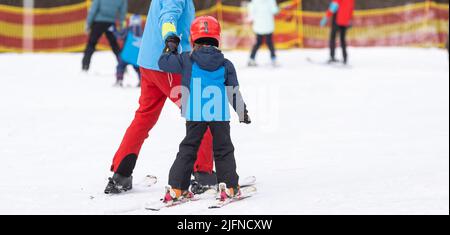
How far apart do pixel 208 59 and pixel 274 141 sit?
302cm

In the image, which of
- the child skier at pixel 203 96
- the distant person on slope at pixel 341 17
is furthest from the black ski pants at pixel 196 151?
the distant person on slope at pixel 341 17

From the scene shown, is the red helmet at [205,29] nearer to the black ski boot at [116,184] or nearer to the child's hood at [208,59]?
the child's hood at [208,59]

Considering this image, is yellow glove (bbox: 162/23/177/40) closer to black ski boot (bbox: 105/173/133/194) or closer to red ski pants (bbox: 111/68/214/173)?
red ski pants (bbox: 111/68/214/173)

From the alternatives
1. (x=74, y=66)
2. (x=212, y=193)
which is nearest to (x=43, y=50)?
(x=74, y=66)

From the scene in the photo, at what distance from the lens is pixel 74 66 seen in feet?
47.9

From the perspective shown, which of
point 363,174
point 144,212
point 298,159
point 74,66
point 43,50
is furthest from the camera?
point 43,50

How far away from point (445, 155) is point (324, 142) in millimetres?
1115

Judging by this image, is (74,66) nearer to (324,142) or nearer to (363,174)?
(324,142)

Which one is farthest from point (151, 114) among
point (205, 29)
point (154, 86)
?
point (205, 29)

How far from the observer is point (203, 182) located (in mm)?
5895

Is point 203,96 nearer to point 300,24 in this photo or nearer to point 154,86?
point 154,86

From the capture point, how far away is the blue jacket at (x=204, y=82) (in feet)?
17.7

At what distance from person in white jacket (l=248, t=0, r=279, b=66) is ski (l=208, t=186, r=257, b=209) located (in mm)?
9444

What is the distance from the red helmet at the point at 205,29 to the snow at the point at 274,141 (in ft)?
3.35
